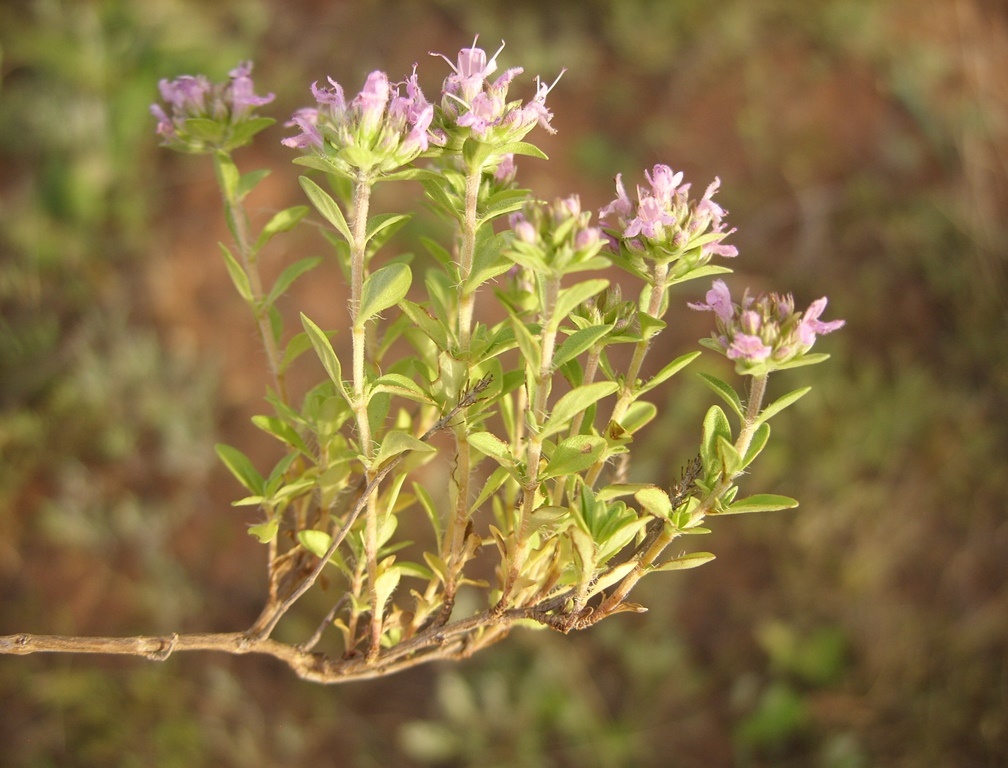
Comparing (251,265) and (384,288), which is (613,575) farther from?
(251,265)

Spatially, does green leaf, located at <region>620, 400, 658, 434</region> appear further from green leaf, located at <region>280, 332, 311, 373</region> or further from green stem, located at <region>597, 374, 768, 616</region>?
green leaf, located at <region>280, 332, 311, 373</region>

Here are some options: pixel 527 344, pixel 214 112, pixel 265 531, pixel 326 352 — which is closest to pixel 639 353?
pixel 527 344

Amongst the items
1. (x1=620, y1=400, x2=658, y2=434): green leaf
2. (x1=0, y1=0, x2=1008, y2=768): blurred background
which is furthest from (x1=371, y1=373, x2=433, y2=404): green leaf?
(x1=0, y1=0, x2=1008, y2=768): blurred background

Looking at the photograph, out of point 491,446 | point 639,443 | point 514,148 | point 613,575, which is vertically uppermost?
point 514,148

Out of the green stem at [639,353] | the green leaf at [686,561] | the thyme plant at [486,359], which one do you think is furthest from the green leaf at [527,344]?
the green leaf at [686,561]

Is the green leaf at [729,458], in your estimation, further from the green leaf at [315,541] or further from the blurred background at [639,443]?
the blurred background at [639,443]

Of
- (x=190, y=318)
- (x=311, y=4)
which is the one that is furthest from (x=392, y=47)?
(x=190, y=318)
